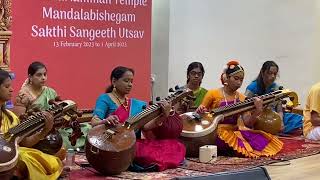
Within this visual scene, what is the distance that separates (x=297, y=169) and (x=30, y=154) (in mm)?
2266

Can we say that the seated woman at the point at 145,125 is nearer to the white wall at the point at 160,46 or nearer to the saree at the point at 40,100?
the saree at the point at 40,100

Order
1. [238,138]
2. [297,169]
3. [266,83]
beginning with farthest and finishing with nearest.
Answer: [266,83] < [238,138] < [297,169]

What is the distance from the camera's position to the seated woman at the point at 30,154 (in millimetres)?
3996

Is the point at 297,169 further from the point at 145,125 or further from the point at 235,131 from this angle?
the point at 145,125

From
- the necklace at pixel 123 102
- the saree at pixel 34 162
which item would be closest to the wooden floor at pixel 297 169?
the necklace at pixel 123 102

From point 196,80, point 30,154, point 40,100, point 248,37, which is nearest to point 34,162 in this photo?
point 30,154

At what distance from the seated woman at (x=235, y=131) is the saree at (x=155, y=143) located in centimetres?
47

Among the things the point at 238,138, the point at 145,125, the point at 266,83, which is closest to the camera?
the point at 145,125

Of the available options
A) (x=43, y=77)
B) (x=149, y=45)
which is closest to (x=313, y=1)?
(x=149, y=45)

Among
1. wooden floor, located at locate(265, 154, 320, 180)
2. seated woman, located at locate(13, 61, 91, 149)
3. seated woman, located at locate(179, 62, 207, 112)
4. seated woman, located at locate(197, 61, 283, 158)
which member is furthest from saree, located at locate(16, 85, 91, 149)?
wooden floor, located at locate(265, 154, 320, 180)

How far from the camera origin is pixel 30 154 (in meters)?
4.07

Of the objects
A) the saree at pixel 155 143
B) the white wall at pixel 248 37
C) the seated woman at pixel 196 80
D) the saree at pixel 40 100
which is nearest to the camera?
the saree at pixel 155 143

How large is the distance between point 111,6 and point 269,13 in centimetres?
233

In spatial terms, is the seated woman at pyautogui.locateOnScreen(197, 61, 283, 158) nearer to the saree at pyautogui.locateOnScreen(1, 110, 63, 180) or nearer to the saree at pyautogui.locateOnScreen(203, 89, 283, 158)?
the saree at pyautogui.locateOnScreen(203, 89, 283, 158)
